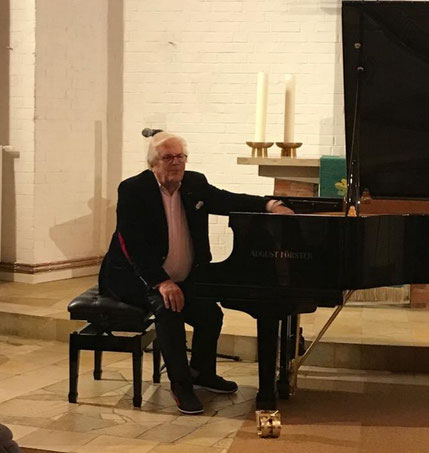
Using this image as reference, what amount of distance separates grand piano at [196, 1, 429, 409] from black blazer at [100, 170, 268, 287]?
354 mm

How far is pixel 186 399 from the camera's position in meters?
4.29

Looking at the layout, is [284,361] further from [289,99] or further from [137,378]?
[289,99]

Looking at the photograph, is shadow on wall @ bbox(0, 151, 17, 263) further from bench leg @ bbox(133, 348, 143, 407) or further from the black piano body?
the black piano body

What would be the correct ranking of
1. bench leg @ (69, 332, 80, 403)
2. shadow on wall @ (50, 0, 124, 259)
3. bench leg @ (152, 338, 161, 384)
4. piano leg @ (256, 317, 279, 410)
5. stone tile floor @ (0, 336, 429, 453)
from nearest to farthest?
stone tile floor @ (0, 336, 429, 453)
piano leg @ (256, 317, 279, 410)
bench leg @ (69, 332, 80, 403)
bench leg @ (152, 338, 161, 384)
shadow on wall @ (50, 0, 124, 259)

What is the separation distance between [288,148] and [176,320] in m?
2.33

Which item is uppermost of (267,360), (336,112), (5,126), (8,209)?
(336,112)

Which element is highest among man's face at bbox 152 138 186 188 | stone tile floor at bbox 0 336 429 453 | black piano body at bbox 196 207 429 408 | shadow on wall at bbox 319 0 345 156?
shadow on wall at bbox 319 0 345 156

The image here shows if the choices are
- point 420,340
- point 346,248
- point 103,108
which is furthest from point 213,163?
point 346,248

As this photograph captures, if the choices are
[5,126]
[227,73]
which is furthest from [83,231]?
[227,73]

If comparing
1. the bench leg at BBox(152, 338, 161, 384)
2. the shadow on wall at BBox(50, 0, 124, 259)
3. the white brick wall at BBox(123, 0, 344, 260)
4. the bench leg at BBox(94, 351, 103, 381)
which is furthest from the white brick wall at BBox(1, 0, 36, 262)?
the bench leg at BBox(152, 338, 161, 384)

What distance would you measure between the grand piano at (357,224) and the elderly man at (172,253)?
298 millimetres

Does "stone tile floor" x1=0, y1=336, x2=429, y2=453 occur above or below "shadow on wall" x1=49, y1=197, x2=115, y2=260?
below

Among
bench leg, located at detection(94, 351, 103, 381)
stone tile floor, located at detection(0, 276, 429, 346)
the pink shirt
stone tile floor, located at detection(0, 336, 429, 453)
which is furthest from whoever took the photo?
stone tile floor, located at detection(0, 276, 429, 346)

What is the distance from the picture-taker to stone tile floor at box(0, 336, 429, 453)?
387 centimetres
